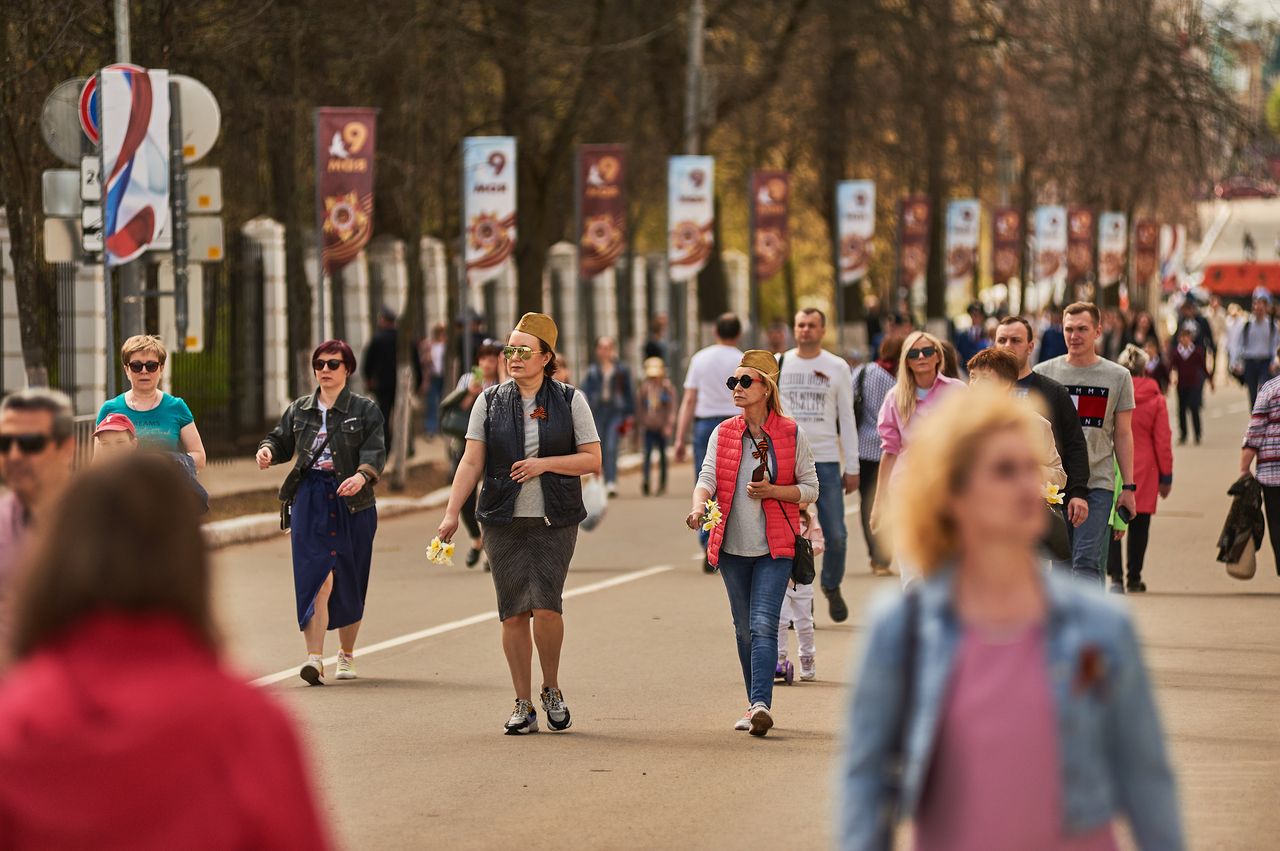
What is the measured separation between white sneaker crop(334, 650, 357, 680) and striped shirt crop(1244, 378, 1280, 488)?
5297 mm

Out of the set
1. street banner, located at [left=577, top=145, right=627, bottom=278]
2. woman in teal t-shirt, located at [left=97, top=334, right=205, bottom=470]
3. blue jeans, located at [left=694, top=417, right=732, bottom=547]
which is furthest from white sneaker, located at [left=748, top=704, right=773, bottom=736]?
street banner, located at [left=577, top=145, right=627, bottom=278]

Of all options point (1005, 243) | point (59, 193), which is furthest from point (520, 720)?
point (1005, 243)

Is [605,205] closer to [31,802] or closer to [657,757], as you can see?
[657,757]

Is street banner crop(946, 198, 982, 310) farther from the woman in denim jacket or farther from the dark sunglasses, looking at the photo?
the woman in denim jacket

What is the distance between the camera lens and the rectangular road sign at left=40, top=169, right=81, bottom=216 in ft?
55.0

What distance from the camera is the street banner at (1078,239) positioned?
165 feet

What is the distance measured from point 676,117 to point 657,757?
95.0ft

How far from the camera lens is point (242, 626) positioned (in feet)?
44.3

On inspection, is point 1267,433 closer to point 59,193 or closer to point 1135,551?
point 1135,551

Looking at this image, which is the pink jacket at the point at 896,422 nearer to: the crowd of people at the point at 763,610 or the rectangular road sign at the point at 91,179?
the crowd of people at the point at 763,610

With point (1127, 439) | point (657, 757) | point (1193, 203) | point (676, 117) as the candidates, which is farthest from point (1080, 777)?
point (1193, 203)

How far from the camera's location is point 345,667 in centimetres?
1152

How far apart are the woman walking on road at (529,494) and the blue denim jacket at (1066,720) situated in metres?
5.82

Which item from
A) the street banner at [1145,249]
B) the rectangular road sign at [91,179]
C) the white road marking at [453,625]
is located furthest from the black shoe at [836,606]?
the street banner at [1145,249]
